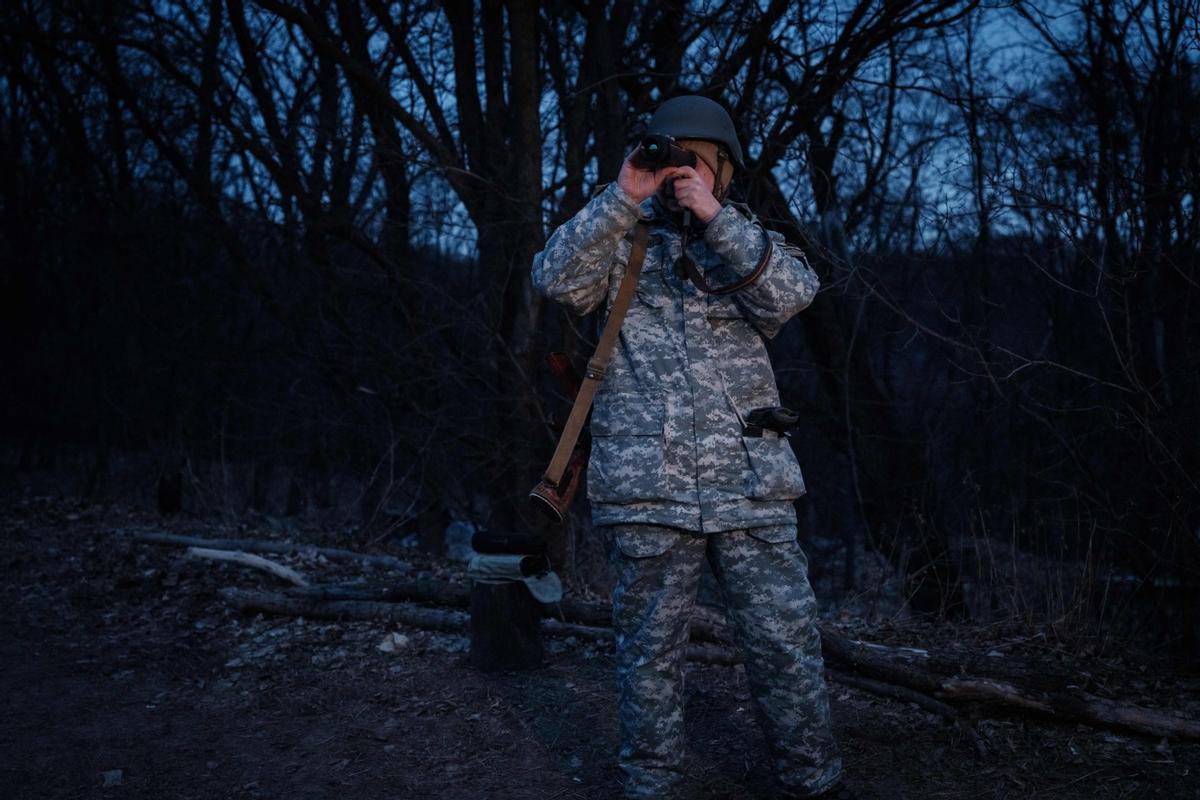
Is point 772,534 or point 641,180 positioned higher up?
point 641,180

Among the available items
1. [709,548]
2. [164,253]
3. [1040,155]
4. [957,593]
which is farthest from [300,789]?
[164,253]

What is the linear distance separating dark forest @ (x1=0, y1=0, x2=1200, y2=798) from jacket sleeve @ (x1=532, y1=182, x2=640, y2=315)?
5.89 feet

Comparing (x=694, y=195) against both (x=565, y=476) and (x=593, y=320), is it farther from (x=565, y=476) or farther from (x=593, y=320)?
(x=593, y=320)

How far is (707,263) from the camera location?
9.77 ft

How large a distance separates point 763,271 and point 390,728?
98.7 inches

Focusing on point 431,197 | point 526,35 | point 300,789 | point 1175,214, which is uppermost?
point 526,35

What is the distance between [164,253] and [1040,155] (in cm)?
1166

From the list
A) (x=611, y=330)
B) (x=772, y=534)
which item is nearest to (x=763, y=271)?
(x=611, y=330)

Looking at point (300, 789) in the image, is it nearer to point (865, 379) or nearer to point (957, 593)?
point (957, 593)

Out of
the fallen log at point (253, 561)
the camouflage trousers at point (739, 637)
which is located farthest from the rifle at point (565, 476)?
the fallen log at point (253, 561)

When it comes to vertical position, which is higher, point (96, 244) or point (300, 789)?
point (96, 244)

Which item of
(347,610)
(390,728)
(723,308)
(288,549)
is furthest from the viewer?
(288,549)

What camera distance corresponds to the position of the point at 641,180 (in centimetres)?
283

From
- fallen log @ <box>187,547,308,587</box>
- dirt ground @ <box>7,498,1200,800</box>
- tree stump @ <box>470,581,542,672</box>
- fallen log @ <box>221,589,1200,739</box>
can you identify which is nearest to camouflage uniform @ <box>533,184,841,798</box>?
dirt ground @ <box>7,498,1200,800</box>
